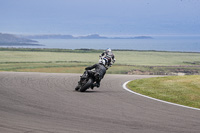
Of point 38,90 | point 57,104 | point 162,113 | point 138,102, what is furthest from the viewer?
point 38,90

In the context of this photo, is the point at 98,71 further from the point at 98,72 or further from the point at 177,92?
the point at 177,92

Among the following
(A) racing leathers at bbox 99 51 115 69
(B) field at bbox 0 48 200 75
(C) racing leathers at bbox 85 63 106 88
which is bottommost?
(B) field at bbox 0 48 200 75

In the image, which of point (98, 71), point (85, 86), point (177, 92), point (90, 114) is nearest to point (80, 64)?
point (98, 71)

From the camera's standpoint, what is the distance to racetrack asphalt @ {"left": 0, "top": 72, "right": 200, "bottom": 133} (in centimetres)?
984

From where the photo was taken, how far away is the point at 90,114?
11719mm

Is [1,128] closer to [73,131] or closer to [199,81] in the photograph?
[73,131]

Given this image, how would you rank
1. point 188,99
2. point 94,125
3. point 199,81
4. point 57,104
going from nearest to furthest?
1. point 94,125
2. point 57,104
3. point 188,99
4. point 199,81

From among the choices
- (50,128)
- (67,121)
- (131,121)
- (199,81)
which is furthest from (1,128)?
(199,81)

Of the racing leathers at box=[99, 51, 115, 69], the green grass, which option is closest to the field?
the green grass

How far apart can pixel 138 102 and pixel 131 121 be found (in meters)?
3.91

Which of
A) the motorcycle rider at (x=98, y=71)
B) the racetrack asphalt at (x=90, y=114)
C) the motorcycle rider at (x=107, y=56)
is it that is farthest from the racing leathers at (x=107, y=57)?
the racetrack asphalt at (x=90, y=114)

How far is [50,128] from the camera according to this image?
9.69m

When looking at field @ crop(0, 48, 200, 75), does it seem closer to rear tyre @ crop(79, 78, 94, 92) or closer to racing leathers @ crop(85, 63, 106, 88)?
racing leathers @ crop(85, 63, 106, 88)

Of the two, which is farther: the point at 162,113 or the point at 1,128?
the point at 162,113
